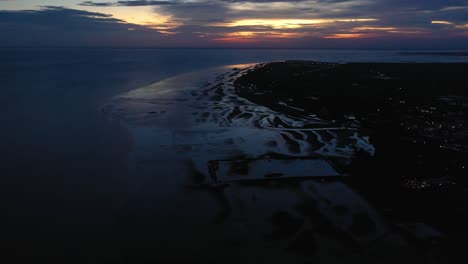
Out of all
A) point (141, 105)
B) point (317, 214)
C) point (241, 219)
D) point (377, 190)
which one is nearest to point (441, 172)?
point (377, 190)

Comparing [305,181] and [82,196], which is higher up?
[305,181]

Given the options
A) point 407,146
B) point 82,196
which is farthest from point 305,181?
point 82,196

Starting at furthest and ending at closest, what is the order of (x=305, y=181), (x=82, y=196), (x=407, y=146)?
(x=407, y=146)
(x=305, y=181)
(x=82, y=196)

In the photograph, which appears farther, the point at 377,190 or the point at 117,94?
the point at 117,94

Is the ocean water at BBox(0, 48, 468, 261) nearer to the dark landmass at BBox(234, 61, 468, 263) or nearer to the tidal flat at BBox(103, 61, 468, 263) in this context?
the tidal flat at BBox(103, 61, 468, 263)

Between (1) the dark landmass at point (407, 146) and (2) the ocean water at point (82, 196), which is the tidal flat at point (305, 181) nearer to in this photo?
(1) the dark landmass at point (407, 146)

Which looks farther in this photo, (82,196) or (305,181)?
(305,181)

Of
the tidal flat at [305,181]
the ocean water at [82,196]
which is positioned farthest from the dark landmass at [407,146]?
the ocean water at [82,196]

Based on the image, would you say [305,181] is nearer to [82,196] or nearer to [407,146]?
[407,146]

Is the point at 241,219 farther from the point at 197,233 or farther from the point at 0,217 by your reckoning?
the point at 0,217
